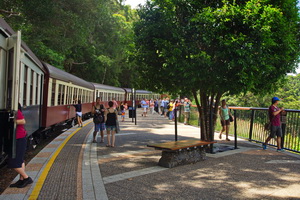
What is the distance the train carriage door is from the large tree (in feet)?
12.8

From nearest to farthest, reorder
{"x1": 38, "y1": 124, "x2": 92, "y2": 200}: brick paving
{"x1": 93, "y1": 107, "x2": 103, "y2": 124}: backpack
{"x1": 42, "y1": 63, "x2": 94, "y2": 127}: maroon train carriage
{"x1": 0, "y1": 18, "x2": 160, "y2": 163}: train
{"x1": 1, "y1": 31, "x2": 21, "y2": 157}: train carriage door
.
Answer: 1. {"x1": 1, "y1": 31, "x2": 21, "y2": 157}: train carriage door
2. {"x1": 0, "y1": 18, "x2": 160, "y2": 163}: train
3. {"x1": 38, "y1": 124, "x2": 92, "y2": 200}: brick paving
4. {"x1": 93, "y1": 107, "x2": 103, "y2": 124}: backpack
5. {"x1": 42, "y1": 63, "x2": 94, "y2": 127}: maroon train carriage

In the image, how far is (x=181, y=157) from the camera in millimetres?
6789

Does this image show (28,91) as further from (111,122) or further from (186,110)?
(186,110)

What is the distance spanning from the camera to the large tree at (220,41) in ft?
23.0

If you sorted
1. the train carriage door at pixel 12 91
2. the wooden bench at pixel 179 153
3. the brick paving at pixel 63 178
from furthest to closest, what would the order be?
the wooden bench at pixel 179 153
the brick paving at pixel 63 178
the train carriage door at pixel 12 91

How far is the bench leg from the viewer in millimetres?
6531

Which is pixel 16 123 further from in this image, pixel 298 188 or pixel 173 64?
pixel 298 188

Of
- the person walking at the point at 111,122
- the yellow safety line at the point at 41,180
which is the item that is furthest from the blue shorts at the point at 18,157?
the person walking at the point at 111,122

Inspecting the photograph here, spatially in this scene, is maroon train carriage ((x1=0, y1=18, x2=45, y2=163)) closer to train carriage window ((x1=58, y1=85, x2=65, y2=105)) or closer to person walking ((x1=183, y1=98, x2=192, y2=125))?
train carriage window ((x1=58, y1=85, x2=65, y2=105))

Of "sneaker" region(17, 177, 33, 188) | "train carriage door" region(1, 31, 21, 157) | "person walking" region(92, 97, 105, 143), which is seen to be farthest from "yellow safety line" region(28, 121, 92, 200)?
"person walking" region(92, 97, 105, 143)

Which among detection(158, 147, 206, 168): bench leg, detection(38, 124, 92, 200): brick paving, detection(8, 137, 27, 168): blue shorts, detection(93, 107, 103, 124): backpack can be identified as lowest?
detection(38, 124, 92, 200): brick paving

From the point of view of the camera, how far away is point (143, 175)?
5.86m

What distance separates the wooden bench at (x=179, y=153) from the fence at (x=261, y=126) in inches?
102

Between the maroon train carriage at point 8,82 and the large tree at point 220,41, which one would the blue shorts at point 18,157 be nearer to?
the maroon train carriage at point 8,82
